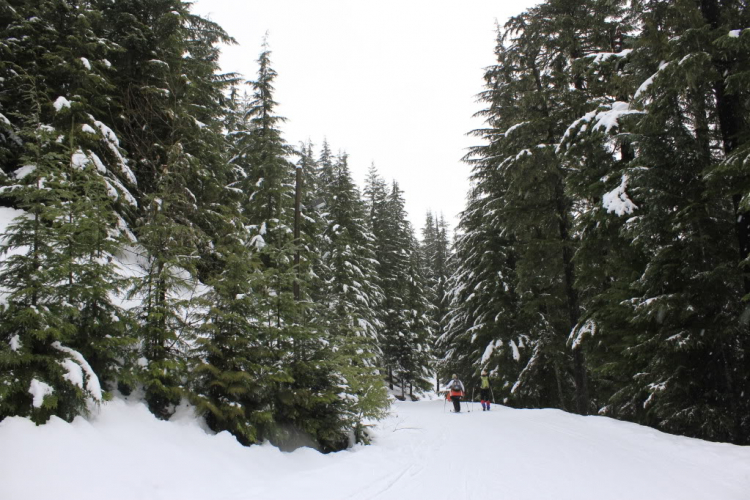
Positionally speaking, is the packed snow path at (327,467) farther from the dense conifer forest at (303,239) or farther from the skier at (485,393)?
the skier at (485,393)

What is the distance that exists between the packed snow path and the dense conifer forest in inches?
19.4

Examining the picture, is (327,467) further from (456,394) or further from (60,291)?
(456,394)

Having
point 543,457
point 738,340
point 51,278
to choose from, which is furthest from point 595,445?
point 51,278

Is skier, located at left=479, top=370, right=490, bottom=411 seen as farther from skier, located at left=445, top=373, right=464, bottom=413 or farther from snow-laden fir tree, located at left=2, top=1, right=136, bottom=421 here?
snow-laden fir tree, located at left=2, top=1, right=136, bottom=421

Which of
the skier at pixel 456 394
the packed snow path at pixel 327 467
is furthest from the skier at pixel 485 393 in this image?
the packed snow path at pixel 327 467

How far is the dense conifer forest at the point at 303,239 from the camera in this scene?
20.3 ft

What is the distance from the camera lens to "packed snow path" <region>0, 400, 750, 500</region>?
4715 millimetres

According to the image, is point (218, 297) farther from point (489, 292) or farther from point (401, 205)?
point (401, 205)

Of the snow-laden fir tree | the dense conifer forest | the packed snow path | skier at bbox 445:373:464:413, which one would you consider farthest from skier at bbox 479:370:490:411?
the snow-laden fir tree

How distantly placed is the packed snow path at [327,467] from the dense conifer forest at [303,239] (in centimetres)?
49

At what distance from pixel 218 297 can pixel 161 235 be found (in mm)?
1648

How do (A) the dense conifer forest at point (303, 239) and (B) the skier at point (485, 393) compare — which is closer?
(A) the dense conifer forest at point (303, 239)

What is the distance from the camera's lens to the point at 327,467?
7.16 metres

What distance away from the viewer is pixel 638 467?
22.5 feet
